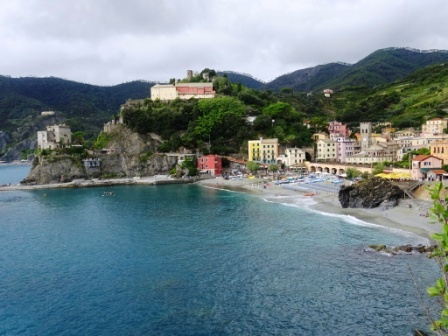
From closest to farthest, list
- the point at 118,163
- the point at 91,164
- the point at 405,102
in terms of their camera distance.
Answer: the point at 91,164
the point at 118,163
the point at 405,102

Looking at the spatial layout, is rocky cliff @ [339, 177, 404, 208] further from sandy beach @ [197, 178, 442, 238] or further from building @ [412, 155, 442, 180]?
building @ [412, 155, 442, 180]

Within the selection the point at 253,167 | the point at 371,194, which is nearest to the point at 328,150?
the point at 253,167

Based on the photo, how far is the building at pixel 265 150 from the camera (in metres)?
73.9

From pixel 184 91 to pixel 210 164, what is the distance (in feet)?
82.4

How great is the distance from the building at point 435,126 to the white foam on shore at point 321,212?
31.3 m

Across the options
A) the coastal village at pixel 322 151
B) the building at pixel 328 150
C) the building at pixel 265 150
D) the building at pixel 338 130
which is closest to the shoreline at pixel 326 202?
the coastal village at pixel 322 151

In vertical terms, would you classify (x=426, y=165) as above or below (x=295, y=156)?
below

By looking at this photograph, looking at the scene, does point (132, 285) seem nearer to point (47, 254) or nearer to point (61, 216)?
point (47, 254)

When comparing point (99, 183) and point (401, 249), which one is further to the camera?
point (99, 183)

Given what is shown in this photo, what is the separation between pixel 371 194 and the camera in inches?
1575

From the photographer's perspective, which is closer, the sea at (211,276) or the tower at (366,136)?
the sea at (211,276)

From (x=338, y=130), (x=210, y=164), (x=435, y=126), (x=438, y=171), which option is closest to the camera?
(x=438, y=171)

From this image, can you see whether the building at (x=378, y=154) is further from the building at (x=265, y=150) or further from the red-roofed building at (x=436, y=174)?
the building at (x=265, y=150)

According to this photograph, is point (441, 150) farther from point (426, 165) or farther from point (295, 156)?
point (295, 156)
